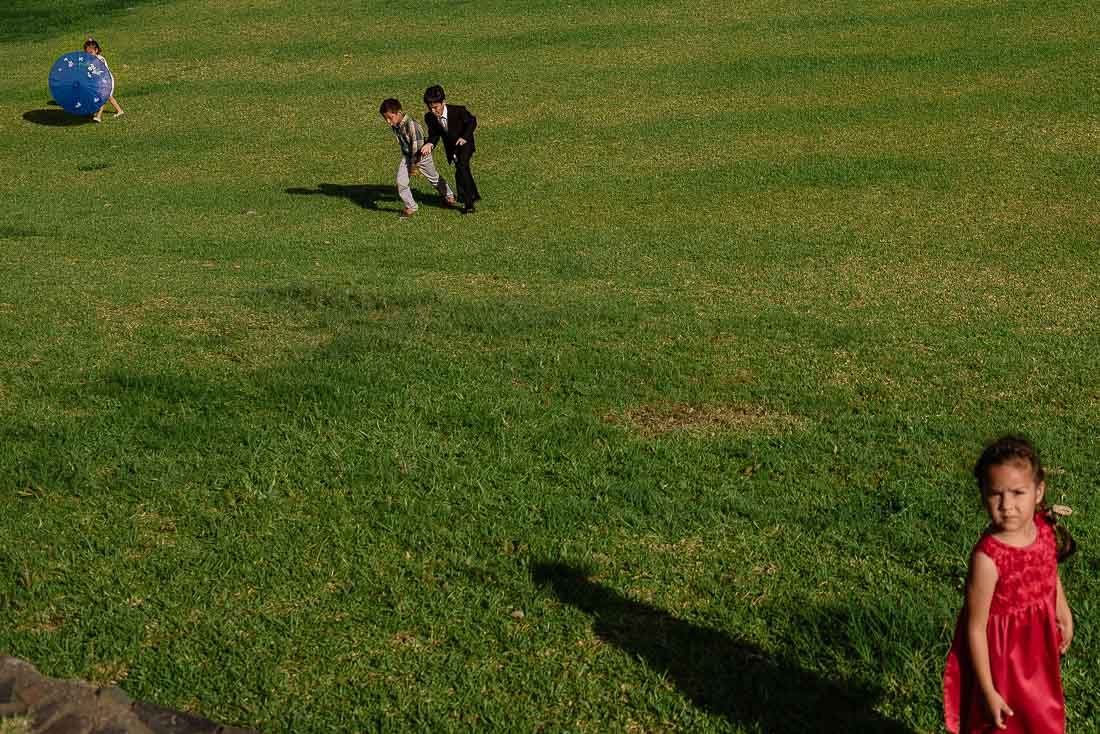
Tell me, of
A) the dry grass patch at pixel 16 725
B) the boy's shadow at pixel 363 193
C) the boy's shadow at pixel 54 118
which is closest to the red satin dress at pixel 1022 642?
the dry grass patch at pixel 16 725

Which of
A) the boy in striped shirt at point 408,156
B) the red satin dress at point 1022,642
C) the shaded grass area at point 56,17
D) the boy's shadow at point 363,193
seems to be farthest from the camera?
the shaded grass area at point 56,17

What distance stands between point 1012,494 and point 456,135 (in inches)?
476

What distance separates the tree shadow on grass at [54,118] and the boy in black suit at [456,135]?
10.4 m

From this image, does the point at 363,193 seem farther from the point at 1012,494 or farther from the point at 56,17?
the point at 56,17

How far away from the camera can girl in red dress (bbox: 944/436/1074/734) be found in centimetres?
351

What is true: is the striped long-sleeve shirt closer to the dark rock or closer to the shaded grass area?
the dark rock

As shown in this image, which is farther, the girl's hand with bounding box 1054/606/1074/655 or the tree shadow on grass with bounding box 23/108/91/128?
the tree shadow on grass with bounding box 23/108/91/128

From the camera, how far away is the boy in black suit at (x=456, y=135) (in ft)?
48.4

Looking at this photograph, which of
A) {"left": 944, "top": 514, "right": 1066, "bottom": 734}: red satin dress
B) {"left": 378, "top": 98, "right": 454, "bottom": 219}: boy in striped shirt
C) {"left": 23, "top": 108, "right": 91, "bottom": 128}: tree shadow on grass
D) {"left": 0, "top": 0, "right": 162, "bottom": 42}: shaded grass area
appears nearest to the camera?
{"left": 944, "top": 514, "right": 1066, "bottom": 734}: red satin dress

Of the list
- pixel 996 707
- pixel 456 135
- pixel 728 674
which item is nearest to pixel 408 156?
pixel 456 135

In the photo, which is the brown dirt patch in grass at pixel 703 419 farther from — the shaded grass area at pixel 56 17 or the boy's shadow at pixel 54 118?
the shaded grass area at pixel 56 17

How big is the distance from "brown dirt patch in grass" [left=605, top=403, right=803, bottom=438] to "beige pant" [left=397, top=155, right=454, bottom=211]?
26.6ft

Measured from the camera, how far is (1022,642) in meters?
3.67

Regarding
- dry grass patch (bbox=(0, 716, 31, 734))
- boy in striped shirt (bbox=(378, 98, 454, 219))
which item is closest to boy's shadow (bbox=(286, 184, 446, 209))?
boy in striped shirt (bbox=(378, 98, 454, 219))
